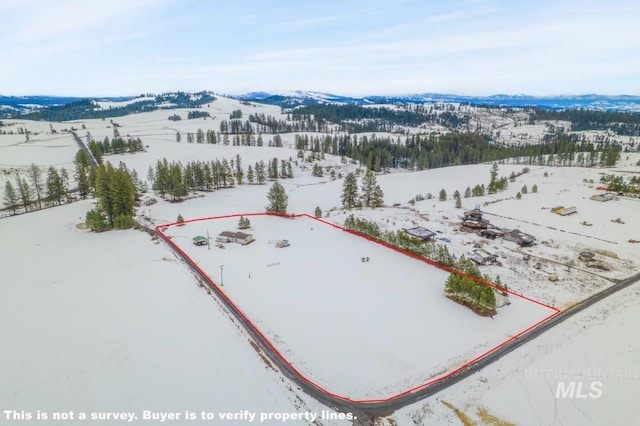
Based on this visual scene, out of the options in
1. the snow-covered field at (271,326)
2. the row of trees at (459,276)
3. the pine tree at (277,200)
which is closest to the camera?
the snow-covered field at (271,326)

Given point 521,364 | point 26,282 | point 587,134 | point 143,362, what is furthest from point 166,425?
point 587,134

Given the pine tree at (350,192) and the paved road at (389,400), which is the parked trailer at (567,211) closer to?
the paved road at (389,400)

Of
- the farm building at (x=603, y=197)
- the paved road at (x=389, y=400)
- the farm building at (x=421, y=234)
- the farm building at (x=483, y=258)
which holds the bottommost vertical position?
the paved road at (x=389, y=400)

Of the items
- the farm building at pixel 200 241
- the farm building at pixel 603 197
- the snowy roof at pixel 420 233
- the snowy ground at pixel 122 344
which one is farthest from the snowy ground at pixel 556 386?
the farm building at pixel 603 197

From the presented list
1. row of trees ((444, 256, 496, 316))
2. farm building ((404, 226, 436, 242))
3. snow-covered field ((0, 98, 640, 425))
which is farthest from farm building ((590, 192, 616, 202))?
row of trees ((444, 256, 496, 316))

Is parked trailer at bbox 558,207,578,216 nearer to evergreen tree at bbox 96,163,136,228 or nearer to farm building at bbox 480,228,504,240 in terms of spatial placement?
farm building at bbox 480,228,504,240

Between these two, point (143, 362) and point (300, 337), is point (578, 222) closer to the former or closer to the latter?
point (300, 337)
